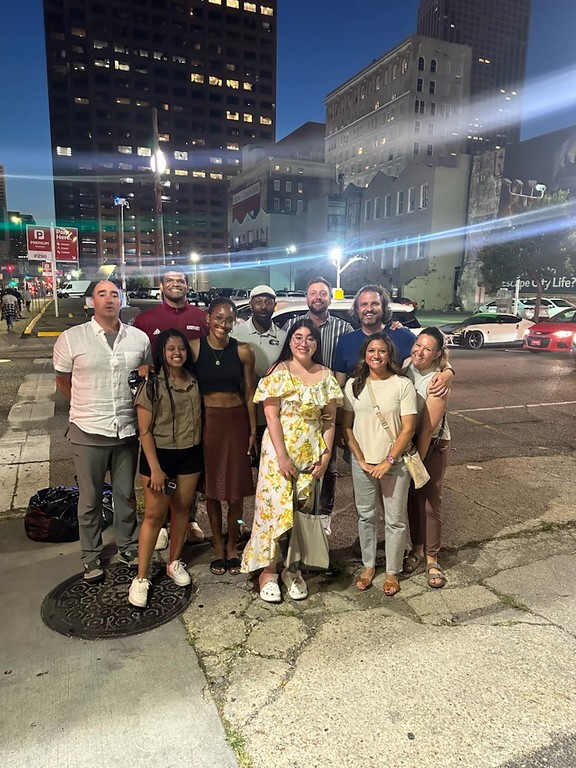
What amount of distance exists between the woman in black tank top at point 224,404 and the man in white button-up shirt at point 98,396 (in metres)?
0.49

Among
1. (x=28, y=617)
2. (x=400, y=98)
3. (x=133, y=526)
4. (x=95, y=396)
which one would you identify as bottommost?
(x=28, y=617)

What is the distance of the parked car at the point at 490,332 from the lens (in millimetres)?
19688

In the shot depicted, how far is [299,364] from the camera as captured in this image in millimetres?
3537

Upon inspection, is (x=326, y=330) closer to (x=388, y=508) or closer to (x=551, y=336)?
(x=388, y=508)

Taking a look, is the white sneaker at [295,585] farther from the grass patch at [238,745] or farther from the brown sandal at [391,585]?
the grass patch at [238,745]

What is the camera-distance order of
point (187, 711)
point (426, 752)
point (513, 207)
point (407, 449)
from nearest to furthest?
point (426, 752), point (187, 711), point (407, 449), point (513, 207)

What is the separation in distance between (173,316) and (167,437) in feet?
4.36

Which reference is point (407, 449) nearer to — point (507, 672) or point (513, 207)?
point (507, 672)

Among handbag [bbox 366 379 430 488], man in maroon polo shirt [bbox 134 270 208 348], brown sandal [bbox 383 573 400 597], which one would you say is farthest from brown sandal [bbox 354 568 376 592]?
man in maroon polo shirt [bbox 134 270 208 348]

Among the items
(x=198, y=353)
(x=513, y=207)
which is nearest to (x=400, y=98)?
(x=513, y=207)

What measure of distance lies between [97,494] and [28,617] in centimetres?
86

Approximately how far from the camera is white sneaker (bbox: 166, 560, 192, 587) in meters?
3.72

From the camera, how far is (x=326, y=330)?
4660 mm

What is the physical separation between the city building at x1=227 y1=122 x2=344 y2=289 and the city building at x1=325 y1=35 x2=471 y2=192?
33.6 feet
